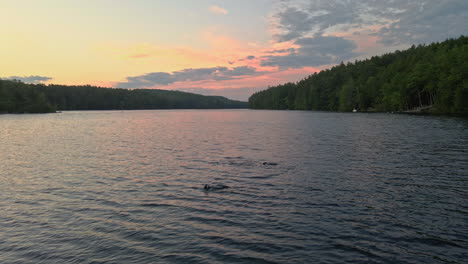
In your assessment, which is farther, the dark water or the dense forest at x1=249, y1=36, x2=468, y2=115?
the dense forest at x1=249, y1=36, x2=468, y2=115

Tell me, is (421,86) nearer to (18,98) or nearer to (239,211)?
(239,211)

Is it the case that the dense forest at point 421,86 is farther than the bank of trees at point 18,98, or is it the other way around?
the bank of trees at point 18,98

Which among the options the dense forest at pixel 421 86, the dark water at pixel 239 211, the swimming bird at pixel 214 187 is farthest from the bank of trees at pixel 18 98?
the swimming bird at pixel 214 187

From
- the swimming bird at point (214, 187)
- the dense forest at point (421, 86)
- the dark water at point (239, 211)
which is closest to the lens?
the dark water at point (239, 211)

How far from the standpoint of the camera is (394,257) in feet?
38.3

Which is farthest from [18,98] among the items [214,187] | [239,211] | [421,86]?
[239,211]

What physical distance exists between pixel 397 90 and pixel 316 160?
13428 centimetres

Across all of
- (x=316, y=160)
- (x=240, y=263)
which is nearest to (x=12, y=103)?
(x=316, y=160)

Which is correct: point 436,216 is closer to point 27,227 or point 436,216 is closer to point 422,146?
point 27,227

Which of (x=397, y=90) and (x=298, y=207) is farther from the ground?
(x=397, y=90)

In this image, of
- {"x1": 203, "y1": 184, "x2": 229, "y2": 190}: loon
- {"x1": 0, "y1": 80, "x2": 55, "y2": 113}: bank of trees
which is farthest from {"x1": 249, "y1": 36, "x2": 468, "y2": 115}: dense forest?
{"x1": 0, "y1": 80, "x2": 55, "y2": 113}: bank of trees

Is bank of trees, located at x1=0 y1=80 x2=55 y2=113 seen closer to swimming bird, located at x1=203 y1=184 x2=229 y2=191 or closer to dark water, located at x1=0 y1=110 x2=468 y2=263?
dark water, located at x1=0 y1=110 x2=468 y2=263

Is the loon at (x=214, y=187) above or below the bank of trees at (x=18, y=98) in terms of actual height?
below

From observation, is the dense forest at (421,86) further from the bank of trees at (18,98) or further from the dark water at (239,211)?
the bank of trees at (18,98)
